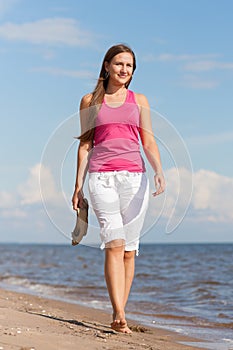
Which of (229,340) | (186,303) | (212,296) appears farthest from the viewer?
(212,296)

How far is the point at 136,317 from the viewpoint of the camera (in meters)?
8.54

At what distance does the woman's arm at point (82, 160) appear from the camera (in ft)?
16.6

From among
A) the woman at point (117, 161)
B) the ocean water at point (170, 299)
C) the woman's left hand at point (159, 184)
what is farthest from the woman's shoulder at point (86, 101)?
the ocean water at point (170, 299)

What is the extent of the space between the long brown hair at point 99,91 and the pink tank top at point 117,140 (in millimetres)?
48

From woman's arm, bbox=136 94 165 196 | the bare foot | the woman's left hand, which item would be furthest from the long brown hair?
the bare foot

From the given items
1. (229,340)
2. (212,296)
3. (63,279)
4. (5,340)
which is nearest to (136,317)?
(229,340)

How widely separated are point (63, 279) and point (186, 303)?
228 inches

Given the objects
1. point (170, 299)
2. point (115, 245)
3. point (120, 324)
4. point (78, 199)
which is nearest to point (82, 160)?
point (78, 199)

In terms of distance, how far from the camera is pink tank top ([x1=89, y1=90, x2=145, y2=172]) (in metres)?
4.93

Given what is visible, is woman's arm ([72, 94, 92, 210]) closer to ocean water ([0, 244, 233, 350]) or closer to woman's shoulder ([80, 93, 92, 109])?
woman's shoulder ([80, 93, 92, 109])

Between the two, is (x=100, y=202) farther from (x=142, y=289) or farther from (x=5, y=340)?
(x=142, y=289)

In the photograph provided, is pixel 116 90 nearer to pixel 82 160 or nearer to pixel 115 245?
pixel 82 160

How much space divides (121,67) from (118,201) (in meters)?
1.06

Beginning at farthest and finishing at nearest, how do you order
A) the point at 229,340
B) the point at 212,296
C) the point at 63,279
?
the point at 63,279 → the point at 212,296 → the point at 229,340
